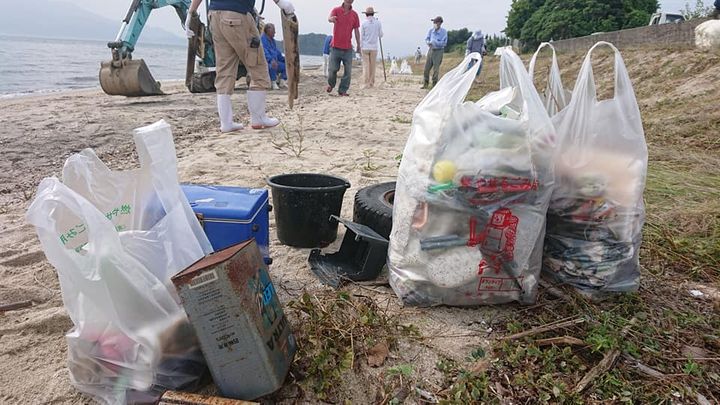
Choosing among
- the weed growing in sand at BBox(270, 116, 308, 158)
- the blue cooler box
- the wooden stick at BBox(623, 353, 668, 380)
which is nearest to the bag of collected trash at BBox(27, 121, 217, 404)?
the blue cooler box

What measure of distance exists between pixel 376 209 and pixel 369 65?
29.5 ft

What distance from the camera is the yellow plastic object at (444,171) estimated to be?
4.87 ft

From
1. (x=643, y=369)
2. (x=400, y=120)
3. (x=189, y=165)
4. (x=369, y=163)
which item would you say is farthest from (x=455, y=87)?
(x=400, y=120)

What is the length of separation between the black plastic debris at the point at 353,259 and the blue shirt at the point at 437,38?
942cm

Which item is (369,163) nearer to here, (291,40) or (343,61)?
(291,40)

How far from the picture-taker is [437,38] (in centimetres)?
1051

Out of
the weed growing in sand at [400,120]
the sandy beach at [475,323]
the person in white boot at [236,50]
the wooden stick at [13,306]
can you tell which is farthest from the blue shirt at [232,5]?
the wooden stick at [13,306]

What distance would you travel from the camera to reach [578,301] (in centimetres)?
160

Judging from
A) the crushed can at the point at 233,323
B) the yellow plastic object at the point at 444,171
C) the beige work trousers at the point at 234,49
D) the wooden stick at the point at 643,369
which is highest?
the beige work trousers at the point at 234,49

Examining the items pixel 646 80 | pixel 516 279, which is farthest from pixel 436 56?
pixel 516 279

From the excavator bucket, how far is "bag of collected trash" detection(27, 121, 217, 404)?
23.7ft

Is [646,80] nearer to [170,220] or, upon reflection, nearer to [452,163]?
[452,163]

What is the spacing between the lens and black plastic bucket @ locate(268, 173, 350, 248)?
1.98m

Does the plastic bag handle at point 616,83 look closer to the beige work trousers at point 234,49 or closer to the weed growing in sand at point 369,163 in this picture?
the weed growing in sand at point 369,163
